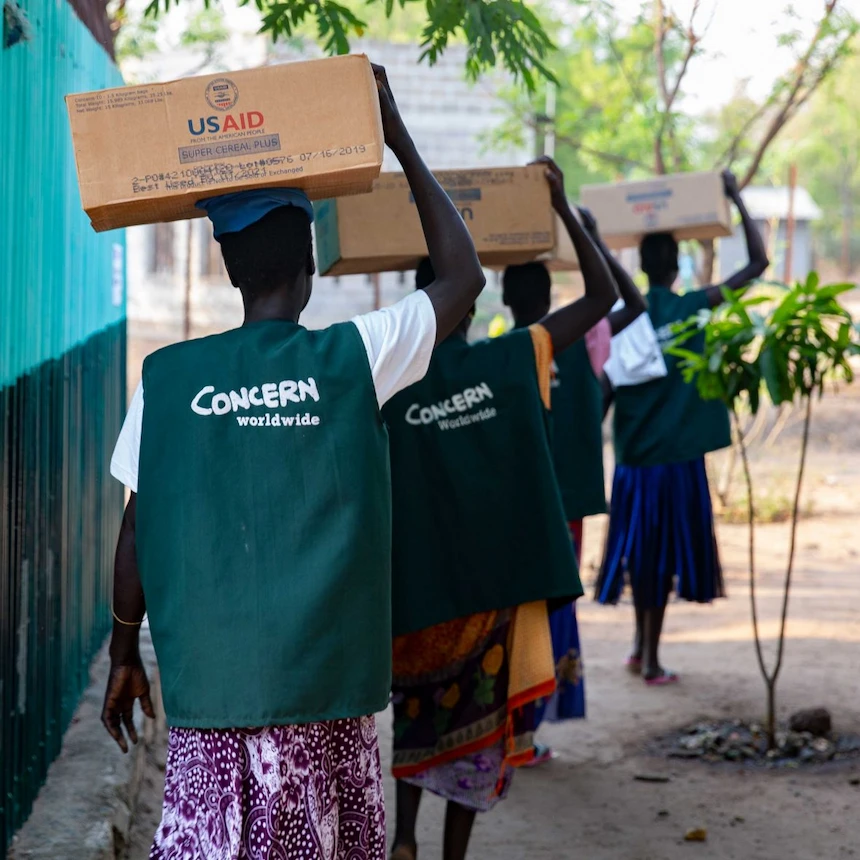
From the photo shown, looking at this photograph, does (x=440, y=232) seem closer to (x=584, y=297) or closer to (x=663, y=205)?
(x=584, y=297)

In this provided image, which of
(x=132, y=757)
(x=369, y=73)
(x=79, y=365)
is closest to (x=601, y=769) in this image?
(x=132, y=757)

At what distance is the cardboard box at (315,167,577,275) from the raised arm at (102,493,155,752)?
130 cm

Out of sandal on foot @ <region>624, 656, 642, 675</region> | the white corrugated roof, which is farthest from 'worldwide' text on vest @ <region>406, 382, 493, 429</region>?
the white corrugated roof

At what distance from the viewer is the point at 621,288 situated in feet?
14.7

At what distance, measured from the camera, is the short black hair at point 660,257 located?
5.57m

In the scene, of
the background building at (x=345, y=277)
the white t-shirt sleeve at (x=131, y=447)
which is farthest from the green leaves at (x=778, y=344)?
the background building at (x=345, y=277)

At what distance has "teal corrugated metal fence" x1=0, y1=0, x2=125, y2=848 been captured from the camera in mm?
3133

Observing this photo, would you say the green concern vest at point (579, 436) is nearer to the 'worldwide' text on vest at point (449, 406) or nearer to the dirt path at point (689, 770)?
the dirt path at point (689, 770)

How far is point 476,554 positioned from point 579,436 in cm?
128

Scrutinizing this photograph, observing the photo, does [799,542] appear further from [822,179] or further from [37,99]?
[822,179]

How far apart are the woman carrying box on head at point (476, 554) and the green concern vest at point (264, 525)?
3.62ft

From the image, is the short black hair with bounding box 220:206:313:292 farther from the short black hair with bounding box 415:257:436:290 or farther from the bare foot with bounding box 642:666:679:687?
the bare foot with bounding box 642:666:679:687

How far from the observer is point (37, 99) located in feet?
11.3

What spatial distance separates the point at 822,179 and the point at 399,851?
141ft
